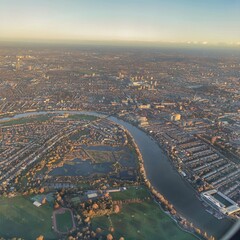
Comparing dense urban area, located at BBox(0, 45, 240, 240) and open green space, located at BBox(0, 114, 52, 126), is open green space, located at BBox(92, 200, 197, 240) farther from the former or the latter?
open green space, located at BBox(0, 114, 52, 126)

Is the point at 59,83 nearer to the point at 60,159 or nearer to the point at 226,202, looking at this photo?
the point at 60,159

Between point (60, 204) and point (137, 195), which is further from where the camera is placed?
point (137, 195)

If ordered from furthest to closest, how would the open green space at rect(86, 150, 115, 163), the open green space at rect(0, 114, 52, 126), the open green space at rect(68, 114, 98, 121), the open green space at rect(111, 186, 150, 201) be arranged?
1. the open green space at rect(68, 114, 98, 121)
2. the open green space at rect(0, 114, 52, 126)
3. the open green space at rect(86, 150, 115, 163)
4. the open green space at rect(111, 186, 150, 201)

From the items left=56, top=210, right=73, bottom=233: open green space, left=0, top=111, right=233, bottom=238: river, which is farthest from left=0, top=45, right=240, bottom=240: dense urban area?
left=0, top=111, right=233, bottom=238: river

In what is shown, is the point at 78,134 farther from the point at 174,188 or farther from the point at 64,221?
the point at 64,221

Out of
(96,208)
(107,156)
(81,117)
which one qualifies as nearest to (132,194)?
(96,208)

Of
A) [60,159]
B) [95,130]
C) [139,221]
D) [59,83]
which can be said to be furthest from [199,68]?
[139,221]

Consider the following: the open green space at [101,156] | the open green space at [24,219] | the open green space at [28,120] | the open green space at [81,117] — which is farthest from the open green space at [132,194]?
the open green space at [28,120]
